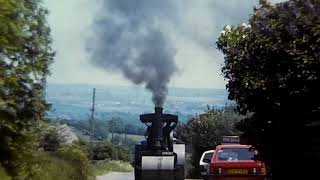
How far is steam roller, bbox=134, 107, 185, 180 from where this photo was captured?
2762 cm

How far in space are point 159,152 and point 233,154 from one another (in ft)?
18.0

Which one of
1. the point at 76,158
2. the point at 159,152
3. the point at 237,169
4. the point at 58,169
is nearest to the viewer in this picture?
the point at 58,169

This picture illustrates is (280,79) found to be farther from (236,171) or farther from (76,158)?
(76,158)

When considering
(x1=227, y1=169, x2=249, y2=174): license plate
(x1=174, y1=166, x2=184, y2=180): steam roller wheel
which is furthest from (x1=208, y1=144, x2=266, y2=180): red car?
(x1=174, y1=166, x2=184, y2=180): steam roller wheel

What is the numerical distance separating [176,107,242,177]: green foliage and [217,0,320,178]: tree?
29821 millimetres

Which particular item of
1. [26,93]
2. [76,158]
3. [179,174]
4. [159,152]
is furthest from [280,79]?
[179,174]

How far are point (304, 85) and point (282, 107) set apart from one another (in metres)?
1.00

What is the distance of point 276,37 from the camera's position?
11945 mm

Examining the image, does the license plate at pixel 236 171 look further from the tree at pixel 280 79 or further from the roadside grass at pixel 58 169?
the tree at pixel 280 79

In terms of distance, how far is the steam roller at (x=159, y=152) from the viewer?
27625 mm

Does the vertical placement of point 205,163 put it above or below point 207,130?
below

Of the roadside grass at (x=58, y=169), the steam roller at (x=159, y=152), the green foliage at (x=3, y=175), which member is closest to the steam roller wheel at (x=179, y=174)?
the steam roller at (x=159, y=152)

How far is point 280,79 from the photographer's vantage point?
469 inches

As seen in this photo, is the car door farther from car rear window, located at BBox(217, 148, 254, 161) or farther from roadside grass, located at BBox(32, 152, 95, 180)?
roadside grass, located at BBox(32, 152, 95, 180)
